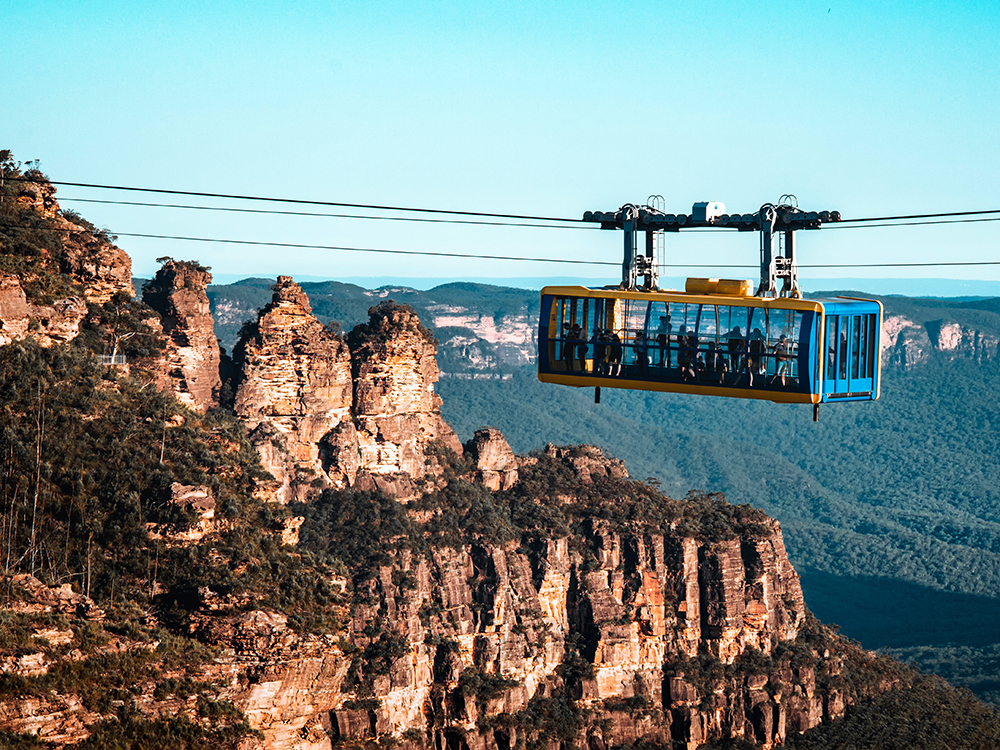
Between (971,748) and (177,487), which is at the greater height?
(177,487)

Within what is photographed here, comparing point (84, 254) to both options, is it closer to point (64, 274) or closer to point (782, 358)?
point (64, 274)

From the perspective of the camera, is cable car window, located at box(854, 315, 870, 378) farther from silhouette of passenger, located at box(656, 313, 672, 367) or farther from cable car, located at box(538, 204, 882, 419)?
silhouette of passenger, located at box(656, 313, 672, 367)

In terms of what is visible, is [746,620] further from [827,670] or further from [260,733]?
[260,733]

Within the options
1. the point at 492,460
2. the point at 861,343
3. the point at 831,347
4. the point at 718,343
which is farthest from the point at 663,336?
the point at 492,460

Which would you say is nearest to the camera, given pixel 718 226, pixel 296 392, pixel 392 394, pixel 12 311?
pixel 718 226

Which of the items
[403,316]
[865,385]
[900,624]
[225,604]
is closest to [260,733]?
[225,604]

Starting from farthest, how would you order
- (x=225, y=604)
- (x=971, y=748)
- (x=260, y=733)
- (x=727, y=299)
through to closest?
(x=971, y=748)
(x=225, y=604)
(x=260, y=733)
(x=727, y=299)

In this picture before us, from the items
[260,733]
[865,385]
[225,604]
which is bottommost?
[260,733]
